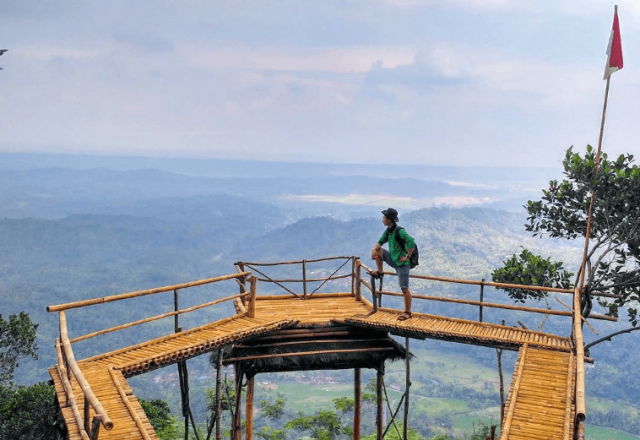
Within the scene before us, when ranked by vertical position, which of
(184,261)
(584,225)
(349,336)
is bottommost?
(184,261)

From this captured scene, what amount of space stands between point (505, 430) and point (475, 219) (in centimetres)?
15716

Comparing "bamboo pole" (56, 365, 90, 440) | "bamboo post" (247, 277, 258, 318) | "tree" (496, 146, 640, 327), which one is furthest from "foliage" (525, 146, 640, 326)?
"bamboo pole" (56, 365, 90, 440)

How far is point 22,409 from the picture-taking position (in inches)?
660

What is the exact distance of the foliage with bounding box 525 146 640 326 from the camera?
1177 centimetres

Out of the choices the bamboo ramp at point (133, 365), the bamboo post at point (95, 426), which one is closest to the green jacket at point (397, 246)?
the bamboo ramp at point (133, 365)

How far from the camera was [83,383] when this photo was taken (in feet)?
16.2

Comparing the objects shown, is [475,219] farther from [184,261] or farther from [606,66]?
[606,66]

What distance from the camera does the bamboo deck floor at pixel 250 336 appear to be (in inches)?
240

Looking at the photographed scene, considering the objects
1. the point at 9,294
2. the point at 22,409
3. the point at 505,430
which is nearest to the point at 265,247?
the point at 9,294

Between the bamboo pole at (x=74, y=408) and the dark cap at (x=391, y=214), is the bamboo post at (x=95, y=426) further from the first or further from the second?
the dark cap at (x=391, y=214)

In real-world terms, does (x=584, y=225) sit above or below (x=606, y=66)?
below

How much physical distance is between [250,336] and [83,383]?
3.73m

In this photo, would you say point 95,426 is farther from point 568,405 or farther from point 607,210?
point 607,210

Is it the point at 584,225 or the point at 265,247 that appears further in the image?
the point at 265,247
